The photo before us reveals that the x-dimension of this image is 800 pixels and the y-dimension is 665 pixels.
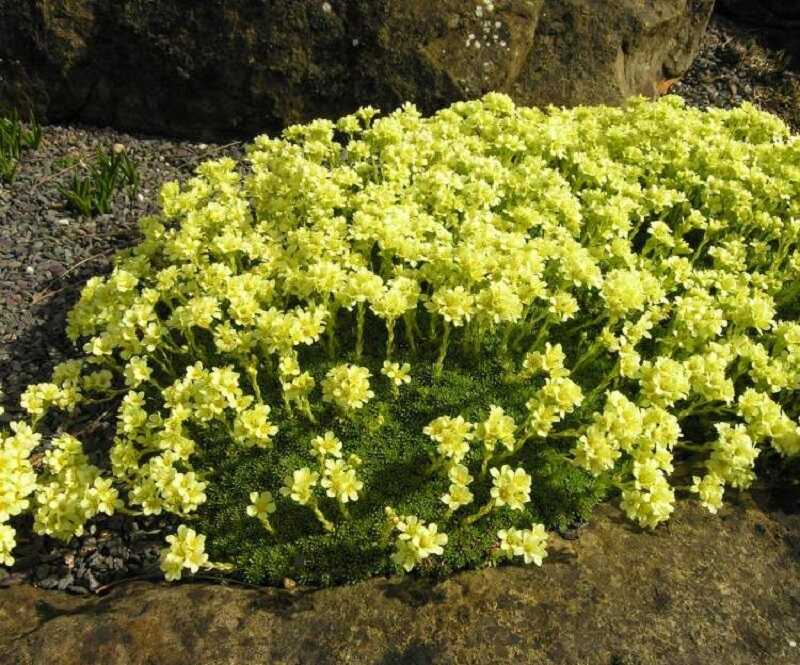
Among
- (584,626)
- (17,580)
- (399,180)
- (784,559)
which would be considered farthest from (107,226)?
(784,559)

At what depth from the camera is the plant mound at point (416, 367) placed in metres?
3.93

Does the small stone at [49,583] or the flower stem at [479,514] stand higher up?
the flower stem at [479,514]

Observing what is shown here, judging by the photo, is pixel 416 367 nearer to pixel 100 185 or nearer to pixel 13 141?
pixel 100 185

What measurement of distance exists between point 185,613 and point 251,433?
1.03 metres

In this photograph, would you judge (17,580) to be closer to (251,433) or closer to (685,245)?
(251,433)

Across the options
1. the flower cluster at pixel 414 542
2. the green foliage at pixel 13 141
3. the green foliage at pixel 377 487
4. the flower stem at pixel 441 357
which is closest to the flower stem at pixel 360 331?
the green foliage at pixel 377 487

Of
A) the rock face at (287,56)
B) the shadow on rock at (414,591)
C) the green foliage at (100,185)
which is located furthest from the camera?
the rock face at (287,56)

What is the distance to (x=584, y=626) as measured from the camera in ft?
11.7

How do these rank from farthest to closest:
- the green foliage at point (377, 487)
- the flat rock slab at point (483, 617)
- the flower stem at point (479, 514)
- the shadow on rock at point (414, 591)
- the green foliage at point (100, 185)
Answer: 1. the green foliage at point (100, 185)
2. the green foliage at point (377, 487)
3. the flower stem at point (479, 514)
4. the shadow on rock at point (414, 591)
5. the flat rock slab at point (483, 617)

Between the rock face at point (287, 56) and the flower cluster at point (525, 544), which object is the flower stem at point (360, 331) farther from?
the rock face at point (287, 56)

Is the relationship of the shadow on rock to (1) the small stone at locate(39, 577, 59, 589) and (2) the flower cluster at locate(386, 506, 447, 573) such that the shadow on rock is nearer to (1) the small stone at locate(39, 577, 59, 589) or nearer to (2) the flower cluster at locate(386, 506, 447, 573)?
(2) the flower cluster at locate(386, 506, 447, 573)

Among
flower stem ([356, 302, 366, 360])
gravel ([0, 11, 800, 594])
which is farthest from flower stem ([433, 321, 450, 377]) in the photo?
gravel ([0, 11, 800, 594])

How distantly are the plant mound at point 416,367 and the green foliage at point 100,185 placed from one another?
6.10 feet

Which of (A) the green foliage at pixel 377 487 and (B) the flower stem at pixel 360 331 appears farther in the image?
(B) the flower stem at pixel 360 331
